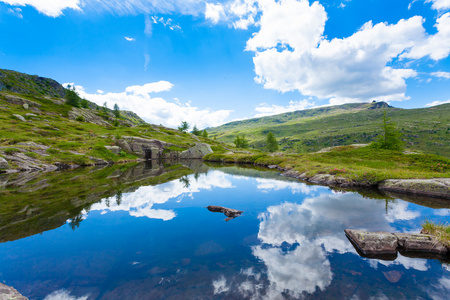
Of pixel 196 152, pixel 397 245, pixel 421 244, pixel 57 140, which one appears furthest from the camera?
pixel 196 152

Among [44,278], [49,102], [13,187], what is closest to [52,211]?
[44,278]

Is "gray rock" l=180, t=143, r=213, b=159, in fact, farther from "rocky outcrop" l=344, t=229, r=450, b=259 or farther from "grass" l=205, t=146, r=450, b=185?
"rocky outcrop" l=344, t=229, r=450, b=259

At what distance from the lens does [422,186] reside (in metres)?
21.6

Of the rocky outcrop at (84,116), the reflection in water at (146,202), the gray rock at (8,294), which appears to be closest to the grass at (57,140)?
the rocky outcrop at (84,116)

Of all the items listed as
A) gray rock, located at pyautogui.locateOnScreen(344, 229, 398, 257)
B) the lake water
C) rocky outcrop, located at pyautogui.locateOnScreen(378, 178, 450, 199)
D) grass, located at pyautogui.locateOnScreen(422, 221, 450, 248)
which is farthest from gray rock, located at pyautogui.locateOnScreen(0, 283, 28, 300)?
rocky outcrop, located at pyautogui.locateOnScreen(378, 178, 450, 199)

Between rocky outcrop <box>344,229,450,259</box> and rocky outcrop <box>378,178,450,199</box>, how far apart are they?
16.0 metres

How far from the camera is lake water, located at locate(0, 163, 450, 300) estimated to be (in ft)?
23.6

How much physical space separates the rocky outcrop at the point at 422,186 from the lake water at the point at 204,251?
344cm

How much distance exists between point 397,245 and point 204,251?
416 inches

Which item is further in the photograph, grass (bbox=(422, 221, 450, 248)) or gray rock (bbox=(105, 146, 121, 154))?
gray rock (bbox=(105, 146, 121, 154))

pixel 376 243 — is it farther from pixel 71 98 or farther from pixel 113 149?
pixel 71 98

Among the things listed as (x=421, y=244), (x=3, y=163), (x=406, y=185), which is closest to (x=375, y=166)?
(x=406, y=185)

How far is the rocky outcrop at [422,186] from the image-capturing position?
2050 cm

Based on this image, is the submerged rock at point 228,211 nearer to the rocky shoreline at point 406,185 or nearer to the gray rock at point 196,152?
the rocky shoreline at point 406,185
